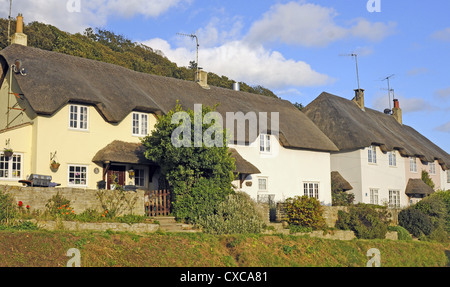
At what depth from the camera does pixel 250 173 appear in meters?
26.2

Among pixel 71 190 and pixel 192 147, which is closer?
pixel 71 190

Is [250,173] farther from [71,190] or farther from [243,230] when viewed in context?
[71,190]

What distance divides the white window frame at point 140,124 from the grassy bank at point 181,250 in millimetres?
8295

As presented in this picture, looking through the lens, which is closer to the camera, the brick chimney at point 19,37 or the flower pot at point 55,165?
the flower pot at point 55,165

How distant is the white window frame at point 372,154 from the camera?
115 feet

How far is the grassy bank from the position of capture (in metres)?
13.7

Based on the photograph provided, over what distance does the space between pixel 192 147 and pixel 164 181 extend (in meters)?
3.92

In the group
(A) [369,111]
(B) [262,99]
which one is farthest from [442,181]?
(B) [262,99]

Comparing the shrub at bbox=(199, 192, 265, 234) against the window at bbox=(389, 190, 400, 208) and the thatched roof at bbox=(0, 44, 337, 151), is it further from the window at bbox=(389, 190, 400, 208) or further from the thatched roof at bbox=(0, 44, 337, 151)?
the window at bbox=(389, 190, 400, 208)

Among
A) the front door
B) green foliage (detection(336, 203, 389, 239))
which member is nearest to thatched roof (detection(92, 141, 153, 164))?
the front door

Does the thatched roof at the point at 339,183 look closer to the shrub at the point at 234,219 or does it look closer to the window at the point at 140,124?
the shrub at the point at 234,219

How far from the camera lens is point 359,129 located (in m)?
34.8

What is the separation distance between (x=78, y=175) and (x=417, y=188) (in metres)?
26.0

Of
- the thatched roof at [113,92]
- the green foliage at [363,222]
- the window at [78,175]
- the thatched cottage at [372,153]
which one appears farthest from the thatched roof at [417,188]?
the window at [78,175]
